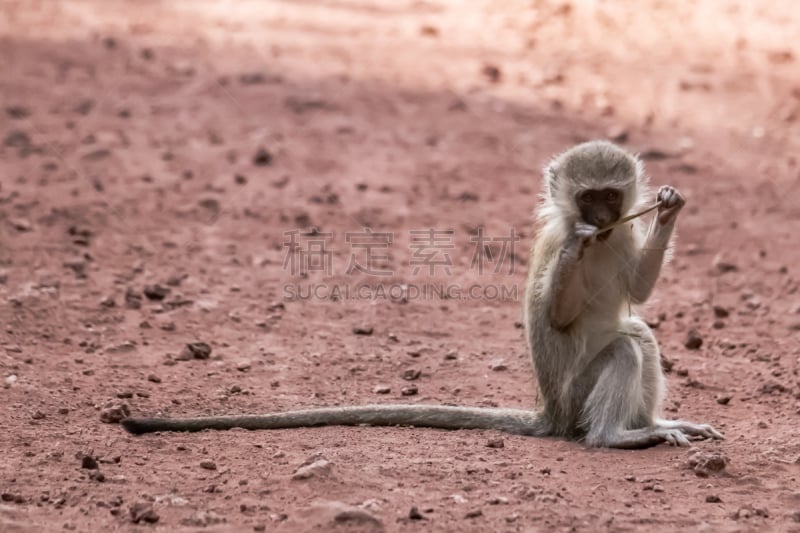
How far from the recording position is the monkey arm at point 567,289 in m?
6.54

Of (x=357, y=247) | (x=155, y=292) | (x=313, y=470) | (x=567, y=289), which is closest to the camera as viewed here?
(x=313, y=470)

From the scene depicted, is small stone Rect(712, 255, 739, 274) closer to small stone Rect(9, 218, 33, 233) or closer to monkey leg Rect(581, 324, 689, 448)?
monkey leg Rect(581, 324, 689, 448)

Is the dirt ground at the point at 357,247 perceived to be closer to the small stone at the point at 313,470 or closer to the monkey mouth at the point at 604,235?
→ the small stone at the point at 313,470

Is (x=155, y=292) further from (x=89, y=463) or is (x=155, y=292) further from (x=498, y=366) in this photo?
(x=89, y=463)

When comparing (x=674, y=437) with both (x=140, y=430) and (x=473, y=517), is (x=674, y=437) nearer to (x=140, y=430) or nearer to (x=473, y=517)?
(x=473, y=517)

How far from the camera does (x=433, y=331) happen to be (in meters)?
8.79

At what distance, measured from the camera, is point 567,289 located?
6.67 metres

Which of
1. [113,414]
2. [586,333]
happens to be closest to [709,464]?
[586,333]

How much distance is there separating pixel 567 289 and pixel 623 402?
0.72 metres

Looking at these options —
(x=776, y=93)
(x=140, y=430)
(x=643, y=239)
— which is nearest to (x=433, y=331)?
(x=643, y=239)

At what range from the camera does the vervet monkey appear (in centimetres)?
666

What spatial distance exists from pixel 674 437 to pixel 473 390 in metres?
1.54

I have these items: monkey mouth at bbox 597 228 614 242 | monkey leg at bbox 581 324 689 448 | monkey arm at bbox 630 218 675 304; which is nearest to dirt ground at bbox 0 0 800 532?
monkey leg at bbox 581 324 689 448

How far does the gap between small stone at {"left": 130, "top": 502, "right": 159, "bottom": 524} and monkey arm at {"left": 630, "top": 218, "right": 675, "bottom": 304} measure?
3186 millimetres
